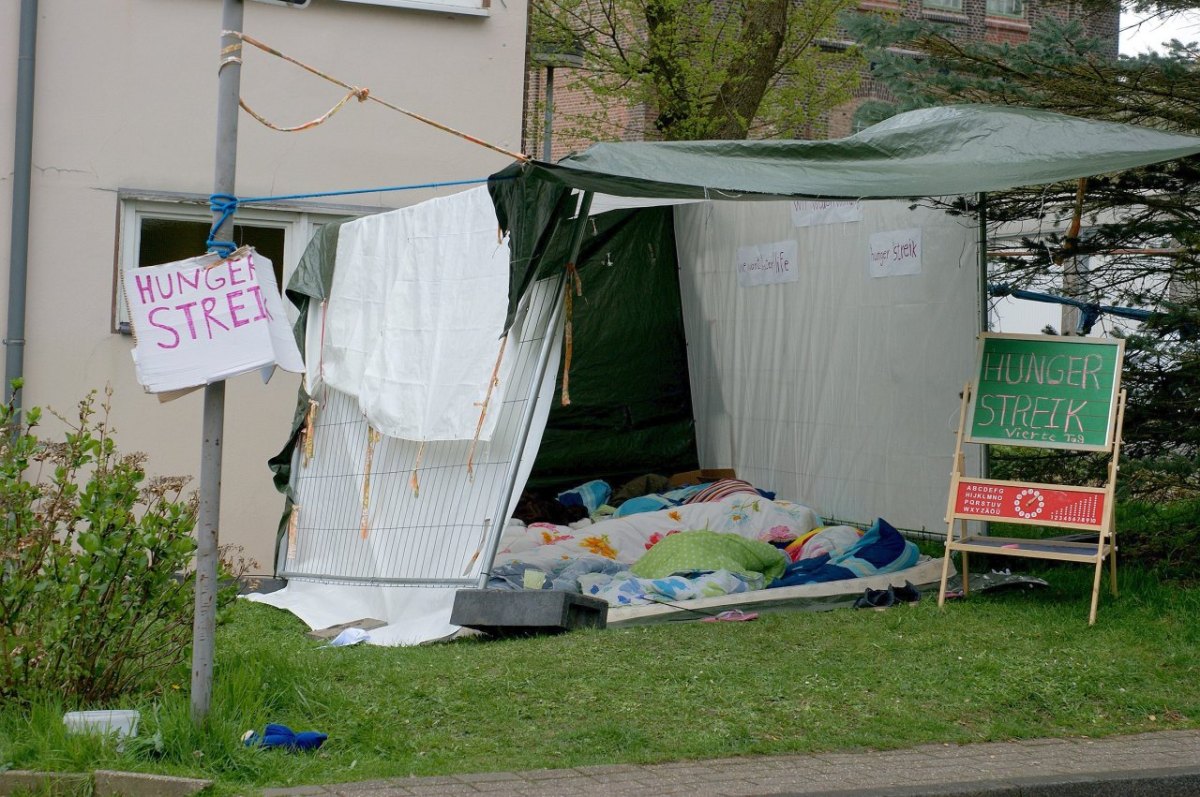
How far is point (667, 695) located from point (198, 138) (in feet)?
21.2

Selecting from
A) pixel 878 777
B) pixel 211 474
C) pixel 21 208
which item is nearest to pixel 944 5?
pixel 21 208

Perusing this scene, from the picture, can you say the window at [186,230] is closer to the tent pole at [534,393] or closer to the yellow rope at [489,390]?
the yellow rope at [489,390]

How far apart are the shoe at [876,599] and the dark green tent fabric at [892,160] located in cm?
211

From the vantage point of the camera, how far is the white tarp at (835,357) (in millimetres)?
8703

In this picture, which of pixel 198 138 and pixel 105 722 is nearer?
pixel 105 722

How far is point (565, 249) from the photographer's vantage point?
6.83 metres

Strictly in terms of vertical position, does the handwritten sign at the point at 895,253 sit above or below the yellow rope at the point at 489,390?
above

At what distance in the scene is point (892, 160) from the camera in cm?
683

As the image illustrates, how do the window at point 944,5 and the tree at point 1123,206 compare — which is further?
the window at point 944,5

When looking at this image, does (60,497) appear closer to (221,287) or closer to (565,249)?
(221,287)

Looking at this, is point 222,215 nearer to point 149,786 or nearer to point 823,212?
point 149,786

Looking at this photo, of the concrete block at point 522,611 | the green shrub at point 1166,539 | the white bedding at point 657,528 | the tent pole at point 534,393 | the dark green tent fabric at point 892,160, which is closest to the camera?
the dark green tent fabric at point 892,160

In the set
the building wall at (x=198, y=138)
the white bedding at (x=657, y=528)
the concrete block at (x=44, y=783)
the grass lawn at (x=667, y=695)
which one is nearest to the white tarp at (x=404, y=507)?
the grass lawn at (x=667, y=695)

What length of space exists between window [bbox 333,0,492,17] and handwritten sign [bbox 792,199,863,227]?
9.29ft
